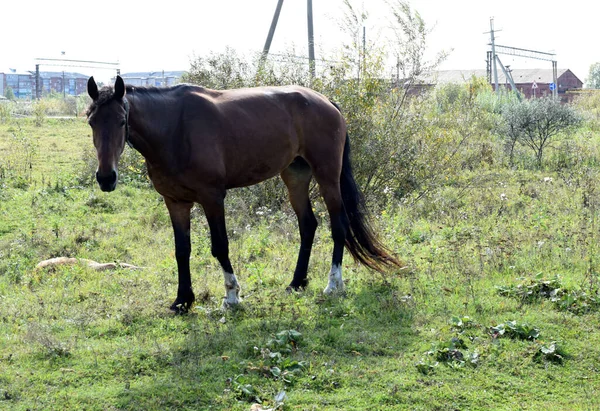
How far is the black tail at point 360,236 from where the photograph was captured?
7457mm

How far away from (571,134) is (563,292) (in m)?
15.7

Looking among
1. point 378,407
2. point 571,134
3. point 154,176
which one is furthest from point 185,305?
point 571,134

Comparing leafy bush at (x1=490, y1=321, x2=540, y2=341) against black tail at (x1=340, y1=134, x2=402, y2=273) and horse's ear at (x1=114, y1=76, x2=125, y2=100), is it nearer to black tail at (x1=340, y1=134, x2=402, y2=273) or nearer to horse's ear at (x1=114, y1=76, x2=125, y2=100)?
black tail at (x1=340, y1=134, x2=402, y2=273)

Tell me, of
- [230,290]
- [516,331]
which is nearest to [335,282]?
[230,290]

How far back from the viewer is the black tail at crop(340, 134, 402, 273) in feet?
24.5

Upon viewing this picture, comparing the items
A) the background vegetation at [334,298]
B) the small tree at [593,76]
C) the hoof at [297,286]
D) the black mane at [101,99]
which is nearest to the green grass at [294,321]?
the background vegetation at [334,298]

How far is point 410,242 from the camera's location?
909 cm

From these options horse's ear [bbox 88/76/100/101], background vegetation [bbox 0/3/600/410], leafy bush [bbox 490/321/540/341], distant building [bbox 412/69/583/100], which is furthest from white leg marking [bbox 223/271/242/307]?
distant building [bbox 412/69/583/100]

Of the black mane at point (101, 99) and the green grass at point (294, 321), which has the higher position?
the black mane at point (101, 99)

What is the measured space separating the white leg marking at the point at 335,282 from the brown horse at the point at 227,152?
0.01 m

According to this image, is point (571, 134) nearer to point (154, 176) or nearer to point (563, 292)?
point (563, 292)

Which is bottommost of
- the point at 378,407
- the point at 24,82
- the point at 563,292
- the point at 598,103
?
the point at 378,407

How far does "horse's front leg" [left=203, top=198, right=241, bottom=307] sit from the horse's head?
1.10 m

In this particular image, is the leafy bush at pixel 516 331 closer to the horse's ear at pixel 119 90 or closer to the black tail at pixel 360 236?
the black tail at pixel 360 236
